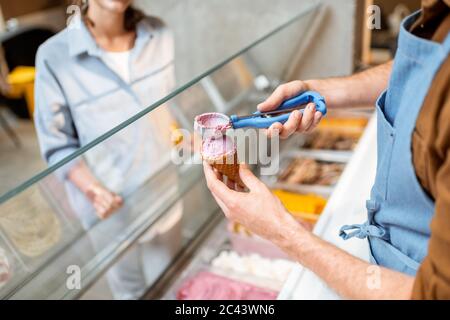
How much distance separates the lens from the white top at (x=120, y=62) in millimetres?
1349

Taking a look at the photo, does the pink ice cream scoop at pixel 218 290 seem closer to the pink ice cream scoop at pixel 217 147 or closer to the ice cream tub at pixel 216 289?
the ice cream tub at pixel 216 289

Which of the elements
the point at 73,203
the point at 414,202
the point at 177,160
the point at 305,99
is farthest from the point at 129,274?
the point at 414,202

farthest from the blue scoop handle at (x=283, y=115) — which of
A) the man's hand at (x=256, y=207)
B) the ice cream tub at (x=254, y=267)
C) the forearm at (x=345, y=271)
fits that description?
the ice cream tub at (x=254, y=267)

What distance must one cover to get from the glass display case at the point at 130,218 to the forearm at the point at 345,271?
16.5 inches

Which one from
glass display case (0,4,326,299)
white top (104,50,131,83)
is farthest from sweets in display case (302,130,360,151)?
white top (104,50,131,83)

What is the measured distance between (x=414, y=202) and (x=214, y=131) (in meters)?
0.41

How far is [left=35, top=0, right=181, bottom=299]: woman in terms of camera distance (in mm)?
1216

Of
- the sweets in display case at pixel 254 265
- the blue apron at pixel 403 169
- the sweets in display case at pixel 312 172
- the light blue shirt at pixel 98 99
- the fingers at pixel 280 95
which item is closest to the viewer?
the blue apron at pixel 403 169

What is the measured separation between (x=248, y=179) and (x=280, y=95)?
0.24 metres

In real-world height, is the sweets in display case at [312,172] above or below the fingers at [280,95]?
below

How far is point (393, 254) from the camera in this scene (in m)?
0.83

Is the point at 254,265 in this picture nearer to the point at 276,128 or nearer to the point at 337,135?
the point at 276,128

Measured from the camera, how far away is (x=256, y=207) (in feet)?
2.73

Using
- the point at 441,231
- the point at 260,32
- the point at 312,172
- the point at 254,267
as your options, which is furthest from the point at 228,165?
the point at 260,32
